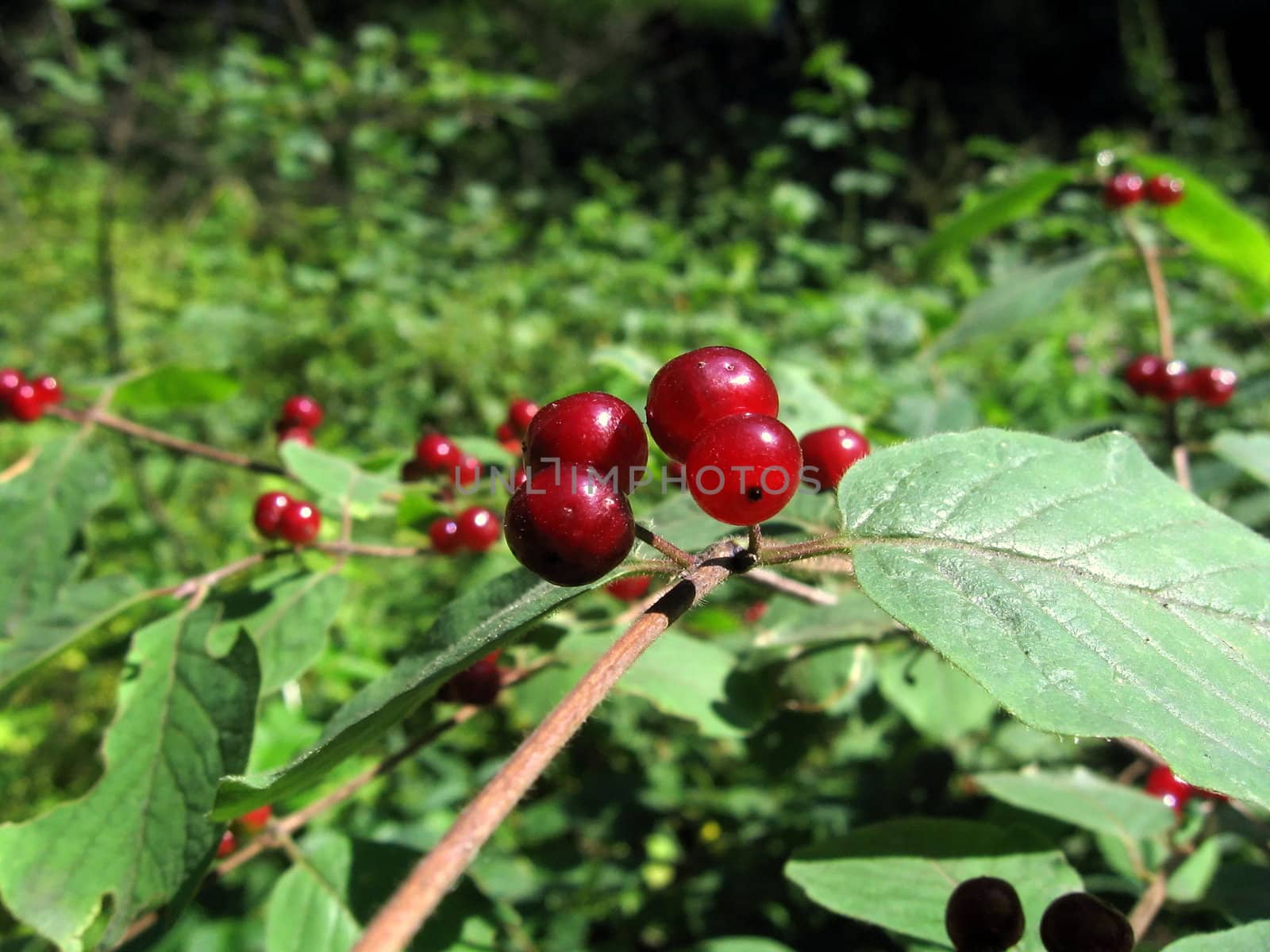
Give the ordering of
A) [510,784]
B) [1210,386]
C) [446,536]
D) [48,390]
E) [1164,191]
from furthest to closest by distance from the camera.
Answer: [1164,191] < [48,390] < [1210,386] < [446,536] < [510,784]

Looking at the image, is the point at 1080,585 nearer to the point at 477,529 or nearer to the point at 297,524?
the point at 477,529

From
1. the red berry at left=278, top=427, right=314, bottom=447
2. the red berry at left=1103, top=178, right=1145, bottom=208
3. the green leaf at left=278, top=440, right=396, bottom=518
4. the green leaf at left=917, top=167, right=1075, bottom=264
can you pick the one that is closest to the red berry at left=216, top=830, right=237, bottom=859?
the green leaf at left=278, top=440, right=396, bottom=518

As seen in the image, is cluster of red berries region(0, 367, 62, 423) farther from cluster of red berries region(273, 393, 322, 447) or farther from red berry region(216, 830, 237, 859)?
red berry region(216, 830, 237, 859)

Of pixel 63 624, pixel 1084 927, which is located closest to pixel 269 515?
pixel 63 624

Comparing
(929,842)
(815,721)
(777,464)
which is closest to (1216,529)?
(777,464)

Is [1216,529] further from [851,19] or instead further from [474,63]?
[851,19]

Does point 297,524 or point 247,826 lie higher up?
point 297,524

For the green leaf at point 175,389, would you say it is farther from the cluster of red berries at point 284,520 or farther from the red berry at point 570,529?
the red berry at point 570,529
